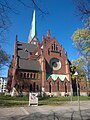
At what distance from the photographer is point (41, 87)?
45.8 m

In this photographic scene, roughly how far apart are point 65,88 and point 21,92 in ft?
48.8

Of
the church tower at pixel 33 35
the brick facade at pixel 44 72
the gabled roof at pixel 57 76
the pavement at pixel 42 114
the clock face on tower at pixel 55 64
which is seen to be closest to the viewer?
the pavement at pixel 42 114

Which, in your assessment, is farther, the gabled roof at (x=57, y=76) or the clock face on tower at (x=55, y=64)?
the clock face on tower at (x=55, y=64)

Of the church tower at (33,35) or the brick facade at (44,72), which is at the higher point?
the church tower at (33,35)

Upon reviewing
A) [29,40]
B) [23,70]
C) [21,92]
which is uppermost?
[29,40]

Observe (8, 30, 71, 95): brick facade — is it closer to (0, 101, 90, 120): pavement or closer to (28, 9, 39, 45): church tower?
(28, 9, 39, 45): church tower

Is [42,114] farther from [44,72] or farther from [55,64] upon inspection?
[55,64]

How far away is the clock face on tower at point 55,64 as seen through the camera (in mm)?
51812

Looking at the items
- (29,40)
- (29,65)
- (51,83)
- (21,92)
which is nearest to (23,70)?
(29,65)

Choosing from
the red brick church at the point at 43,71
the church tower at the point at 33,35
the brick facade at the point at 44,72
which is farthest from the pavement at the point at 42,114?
the church tower at the point at 33,35

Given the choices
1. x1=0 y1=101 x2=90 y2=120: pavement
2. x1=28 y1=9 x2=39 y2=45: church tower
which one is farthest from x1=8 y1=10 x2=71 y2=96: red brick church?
x1=0 y1=101 x2=90 y2=120: pavement

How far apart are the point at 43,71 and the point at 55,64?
704cm

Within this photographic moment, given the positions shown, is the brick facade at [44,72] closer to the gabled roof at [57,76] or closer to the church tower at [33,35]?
the gabled roof at [57,76]

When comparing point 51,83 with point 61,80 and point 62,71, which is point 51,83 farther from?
point 62,71
